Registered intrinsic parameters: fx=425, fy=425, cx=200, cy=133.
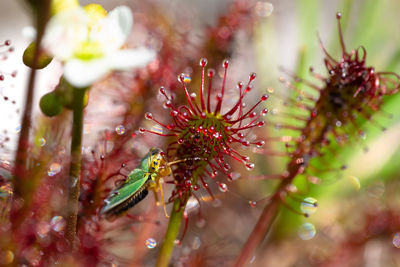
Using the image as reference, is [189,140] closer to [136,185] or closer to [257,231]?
[136,185]

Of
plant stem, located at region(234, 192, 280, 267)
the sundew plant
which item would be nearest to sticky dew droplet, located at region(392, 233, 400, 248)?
the sundew plant

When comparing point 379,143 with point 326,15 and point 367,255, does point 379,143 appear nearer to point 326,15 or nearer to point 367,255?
point 367,255

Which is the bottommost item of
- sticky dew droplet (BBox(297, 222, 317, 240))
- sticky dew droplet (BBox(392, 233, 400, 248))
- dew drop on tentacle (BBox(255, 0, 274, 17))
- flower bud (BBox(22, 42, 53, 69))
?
sticky dew droplet (BBox(297, 222, 317, 240))

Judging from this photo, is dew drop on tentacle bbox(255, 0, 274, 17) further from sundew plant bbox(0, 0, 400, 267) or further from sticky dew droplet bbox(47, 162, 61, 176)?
sticky dew droplet bbox(47, 162, 61, 176)

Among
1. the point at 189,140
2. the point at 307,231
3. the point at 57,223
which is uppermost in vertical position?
the point at 189,140

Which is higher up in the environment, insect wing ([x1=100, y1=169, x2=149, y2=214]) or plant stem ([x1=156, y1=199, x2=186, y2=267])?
insect wing ([x1=100, y1=169, x2=149, y2=214])

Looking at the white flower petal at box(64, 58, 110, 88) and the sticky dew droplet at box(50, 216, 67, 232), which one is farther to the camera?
the sticky dew droplet at box(50, 216, 67, 232)

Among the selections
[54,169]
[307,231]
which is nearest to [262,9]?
[307,231]

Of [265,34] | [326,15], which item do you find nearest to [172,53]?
[265,34]
